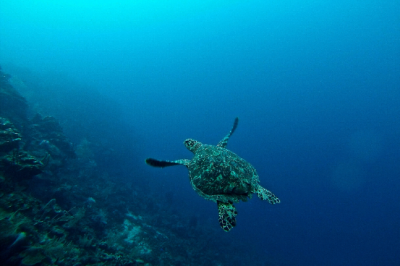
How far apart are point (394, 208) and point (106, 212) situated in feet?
278

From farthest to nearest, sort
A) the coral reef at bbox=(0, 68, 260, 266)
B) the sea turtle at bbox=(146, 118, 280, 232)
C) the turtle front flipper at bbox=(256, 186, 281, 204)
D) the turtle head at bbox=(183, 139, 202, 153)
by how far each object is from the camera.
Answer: the turtle head at bbox=(183, 139, 202, 153)
the coral reef at bbox=(0, 68, 260, 266)
the turtle front flipper at bbox=(256, 186, 281, 204)
the sea turtle at bbox=(146, 118, 280, 232)

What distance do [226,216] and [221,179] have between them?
31.5 inches

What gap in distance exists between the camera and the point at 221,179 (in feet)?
13.7

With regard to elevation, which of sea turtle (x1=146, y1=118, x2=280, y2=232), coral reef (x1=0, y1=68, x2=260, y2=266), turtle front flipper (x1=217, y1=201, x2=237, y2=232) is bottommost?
coral reef (x1=0, y1=68, x2=260, y2=266)

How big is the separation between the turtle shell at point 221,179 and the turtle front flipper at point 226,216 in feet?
0.51

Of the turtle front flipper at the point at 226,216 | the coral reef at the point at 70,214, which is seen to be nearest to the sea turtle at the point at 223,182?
the turtle front flipper at the point at 226,216

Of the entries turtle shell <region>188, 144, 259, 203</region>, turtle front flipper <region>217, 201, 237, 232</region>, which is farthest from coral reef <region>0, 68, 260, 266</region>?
turtle front flipper <region>217, 201, 237, 232</region>

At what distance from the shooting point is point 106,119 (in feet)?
102

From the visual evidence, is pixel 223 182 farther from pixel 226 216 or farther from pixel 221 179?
pixel 226 216

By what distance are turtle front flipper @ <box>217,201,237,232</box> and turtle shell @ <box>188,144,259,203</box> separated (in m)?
0.15

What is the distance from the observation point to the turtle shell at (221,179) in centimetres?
411

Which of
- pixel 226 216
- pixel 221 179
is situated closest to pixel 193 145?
pixel 221 179

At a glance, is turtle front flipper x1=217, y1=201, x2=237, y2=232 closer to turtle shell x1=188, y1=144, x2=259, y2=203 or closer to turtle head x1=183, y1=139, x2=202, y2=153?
turtle shell x1=188, y1=144, x2=259, y2=203

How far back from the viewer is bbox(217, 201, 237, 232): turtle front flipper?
12.4 feet
